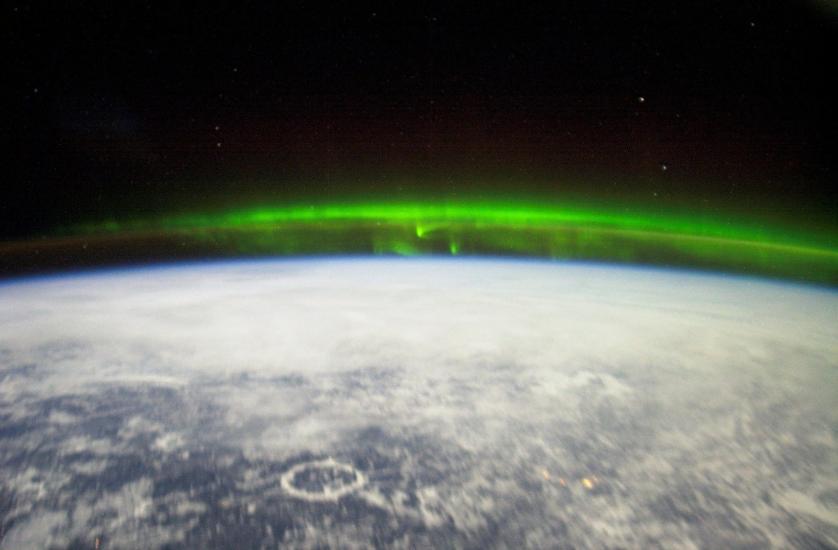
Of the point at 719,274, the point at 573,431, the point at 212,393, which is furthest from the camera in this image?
the point at 719,274

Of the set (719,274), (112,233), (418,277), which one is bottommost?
(719,274)

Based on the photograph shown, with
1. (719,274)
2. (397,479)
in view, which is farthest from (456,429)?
(719,274)

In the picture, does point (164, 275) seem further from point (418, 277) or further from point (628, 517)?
point (628, 517)

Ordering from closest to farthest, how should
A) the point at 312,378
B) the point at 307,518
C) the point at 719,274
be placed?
1. the point at 307,518
2. the point at 312,378
3. the point at 719,274

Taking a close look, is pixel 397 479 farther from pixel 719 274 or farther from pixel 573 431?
pixel 719 274

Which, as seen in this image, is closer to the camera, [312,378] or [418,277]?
[312,378]

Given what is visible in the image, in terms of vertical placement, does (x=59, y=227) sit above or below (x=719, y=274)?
above

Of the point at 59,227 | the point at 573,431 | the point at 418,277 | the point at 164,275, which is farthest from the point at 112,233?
the point at 573,431
